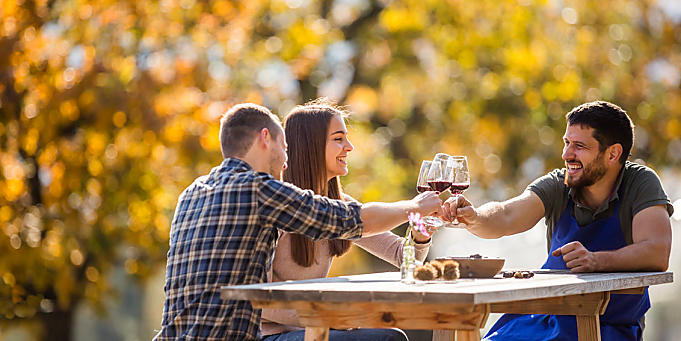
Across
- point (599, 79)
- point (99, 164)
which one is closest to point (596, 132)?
point (99, 164)

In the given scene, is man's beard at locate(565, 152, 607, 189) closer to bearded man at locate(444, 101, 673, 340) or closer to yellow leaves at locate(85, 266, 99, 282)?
bearded man at locate(444, 101, 673, 340)

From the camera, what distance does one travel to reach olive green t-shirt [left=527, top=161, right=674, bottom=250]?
3.96 metres

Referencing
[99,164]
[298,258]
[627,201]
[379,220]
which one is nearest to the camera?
[379,220]

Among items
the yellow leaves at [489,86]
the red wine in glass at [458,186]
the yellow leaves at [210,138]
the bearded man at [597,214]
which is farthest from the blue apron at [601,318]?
the yellow leaves at [489,86]

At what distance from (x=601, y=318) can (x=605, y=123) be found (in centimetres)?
88

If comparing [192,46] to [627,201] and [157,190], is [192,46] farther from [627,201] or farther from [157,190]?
[627,201]

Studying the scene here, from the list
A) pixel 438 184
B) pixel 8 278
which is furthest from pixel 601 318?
pixel 8 278

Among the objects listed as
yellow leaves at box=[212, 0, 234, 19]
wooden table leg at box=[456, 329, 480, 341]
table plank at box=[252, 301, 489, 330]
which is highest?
yellow leaves at box=[212, 0, 234, 19]

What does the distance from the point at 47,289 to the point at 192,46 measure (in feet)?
9.55

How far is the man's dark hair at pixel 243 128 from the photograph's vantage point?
324 cm

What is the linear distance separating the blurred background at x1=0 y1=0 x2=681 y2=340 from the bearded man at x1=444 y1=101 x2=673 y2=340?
5.00 metres

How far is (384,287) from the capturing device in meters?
2.74

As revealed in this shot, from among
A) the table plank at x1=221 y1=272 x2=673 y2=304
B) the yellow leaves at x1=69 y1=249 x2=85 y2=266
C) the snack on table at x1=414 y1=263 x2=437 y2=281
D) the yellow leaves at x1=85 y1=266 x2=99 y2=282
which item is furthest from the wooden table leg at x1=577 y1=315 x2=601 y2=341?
the yellow leaves at x1=85 y1=266 x2=99 y2=282

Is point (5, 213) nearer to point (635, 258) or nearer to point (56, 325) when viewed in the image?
point (56, 325)
